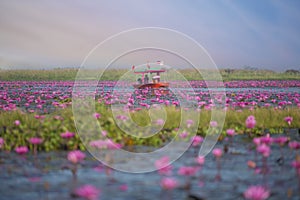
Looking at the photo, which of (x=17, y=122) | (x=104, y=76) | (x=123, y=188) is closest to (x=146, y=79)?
(x=17, y=122)

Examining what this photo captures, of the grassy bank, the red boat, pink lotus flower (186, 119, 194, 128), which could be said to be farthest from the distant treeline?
pink lotus flower (186, 119, 194, 128)

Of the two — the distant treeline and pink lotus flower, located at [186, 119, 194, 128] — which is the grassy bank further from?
the distant treeline

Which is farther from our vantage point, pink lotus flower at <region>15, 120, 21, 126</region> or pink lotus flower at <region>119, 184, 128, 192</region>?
Result: pink lotus flower at <region>15, 120, 21, 126</region>

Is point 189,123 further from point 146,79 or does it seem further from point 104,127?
point 146,79

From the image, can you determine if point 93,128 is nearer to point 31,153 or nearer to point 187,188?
point 31,153

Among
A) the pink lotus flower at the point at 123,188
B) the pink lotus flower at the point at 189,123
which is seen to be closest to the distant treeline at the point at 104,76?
the pink lotus flower at the point at 189,123

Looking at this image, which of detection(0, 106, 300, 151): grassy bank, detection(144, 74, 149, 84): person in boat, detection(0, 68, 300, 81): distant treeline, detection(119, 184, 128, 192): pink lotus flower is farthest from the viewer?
detection(0, 68, 300, 81): distant treeline

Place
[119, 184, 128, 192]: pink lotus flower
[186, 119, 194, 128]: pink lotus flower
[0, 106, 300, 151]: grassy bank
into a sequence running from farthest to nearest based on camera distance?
[186, 119, 194, 128]: pink lotus flower < [0, 106, 300, 151]: grassy bank < [119, 184, 128, 192]: pink lotus flower

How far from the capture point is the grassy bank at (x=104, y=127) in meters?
8.11

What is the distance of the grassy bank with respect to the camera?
319 inches

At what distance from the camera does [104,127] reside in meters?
8.45

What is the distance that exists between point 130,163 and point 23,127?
2753 mm

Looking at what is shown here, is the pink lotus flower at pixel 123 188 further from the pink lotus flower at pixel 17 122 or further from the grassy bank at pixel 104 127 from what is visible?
the pink lotus flower at pixel 17 122

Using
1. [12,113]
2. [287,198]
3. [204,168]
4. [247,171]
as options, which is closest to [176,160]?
[204,168]
